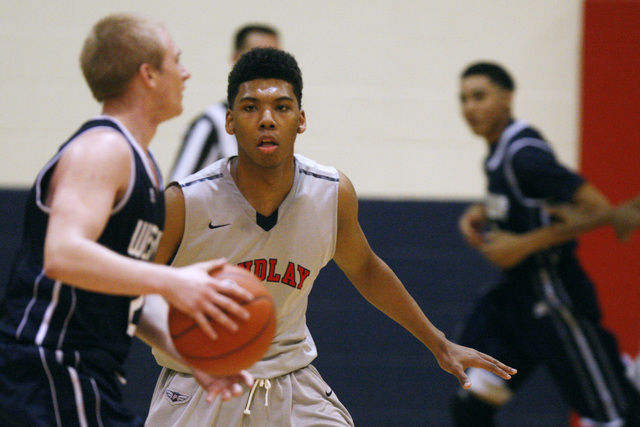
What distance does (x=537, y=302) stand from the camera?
450 cm

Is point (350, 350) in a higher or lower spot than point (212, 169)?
lower

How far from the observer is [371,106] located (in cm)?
539

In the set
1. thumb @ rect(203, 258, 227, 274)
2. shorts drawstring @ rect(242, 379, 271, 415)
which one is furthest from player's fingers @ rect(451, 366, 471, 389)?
thumb @ rect(203, 258, 227, 274)

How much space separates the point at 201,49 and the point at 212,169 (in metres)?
2.81

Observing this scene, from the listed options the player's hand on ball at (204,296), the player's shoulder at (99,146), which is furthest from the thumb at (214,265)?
the player's shoulder at (99,146)

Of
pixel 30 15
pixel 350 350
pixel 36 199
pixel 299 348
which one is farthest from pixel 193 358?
pixel 30 15

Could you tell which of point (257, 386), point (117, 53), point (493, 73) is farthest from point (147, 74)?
point (493, 73)

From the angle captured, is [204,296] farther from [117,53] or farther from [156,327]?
[117,53]

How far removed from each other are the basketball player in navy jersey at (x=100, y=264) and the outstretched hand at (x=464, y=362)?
813mm

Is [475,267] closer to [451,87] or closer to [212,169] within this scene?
[451,87]

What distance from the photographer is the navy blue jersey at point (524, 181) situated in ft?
14.7

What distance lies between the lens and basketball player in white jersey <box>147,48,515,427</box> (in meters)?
2.62

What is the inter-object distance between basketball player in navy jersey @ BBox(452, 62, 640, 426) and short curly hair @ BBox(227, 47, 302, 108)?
7.29 ft

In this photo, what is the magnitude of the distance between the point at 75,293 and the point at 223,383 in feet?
1.55
